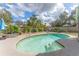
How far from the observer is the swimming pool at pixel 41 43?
1900mm

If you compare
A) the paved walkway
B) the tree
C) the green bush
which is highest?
the tree

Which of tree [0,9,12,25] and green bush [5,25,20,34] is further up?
tree [0,9,12,25]

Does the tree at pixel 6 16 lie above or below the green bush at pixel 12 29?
above

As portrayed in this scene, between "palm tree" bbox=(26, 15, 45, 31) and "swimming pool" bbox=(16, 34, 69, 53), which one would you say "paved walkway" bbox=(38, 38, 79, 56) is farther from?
"palm tree" bbox=(26, 15, 45, 31)

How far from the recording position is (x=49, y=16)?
1925mm

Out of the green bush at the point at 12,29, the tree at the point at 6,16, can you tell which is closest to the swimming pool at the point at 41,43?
the green bush at the point at 12,29

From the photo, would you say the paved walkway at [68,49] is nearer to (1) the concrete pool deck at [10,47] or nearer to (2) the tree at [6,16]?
(1) the concrete pool deck at [10,47]

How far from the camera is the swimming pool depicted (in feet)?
6.23

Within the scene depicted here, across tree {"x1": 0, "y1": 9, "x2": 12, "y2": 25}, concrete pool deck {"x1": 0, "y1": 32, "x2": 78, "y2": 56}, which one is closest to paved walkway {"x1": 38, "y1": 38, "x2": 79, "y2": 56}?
concrete pool deck {"x1": 0, "y1": 32, "x2": 78, "y2": 56}

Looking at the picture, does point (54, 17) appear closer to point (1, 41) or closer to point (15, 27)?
point (15, 27)

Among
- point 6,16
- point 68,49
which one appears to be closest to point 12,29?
point 6,16

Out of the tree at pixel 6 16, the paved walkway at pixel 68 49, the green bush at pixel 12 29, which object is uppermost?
the tree at pixel 6 16

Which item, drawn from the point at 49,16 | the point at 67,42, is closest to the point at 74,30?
the point at 67,42

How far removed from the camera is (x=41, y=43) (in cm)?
192
